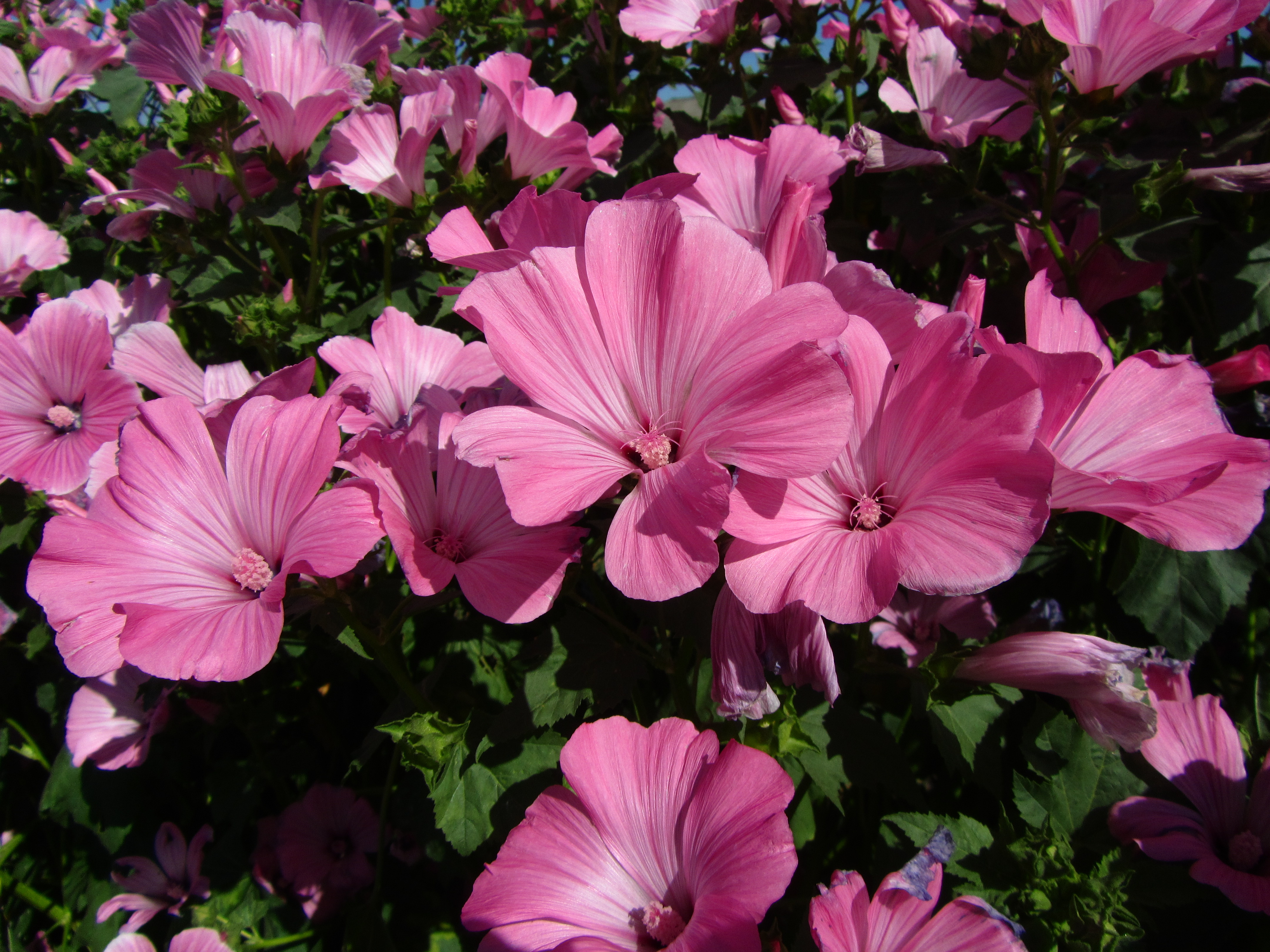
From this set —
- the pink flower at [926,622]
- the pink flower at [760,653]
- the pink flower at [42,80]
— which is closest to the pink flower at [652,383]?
the pink flower at [760,653]

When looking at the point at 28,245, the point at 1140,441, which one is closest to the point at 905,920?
the point at 1140,441

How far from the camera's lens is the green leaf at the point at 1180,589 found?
1.48 metres

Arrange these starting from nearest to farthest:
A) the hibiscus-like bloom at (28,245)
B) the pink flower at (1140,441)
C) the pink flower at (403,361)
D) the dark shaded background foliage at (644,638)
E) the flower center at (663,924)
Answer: the pink flower at (1140,441), the flower center at (663,924), the dark shaded background foliage at (644,638), the pink flower at (403,361), the hibiscus-like bloom at (28,245)

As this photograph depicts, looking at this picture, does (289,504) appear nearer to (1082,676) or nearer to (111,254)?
(1082,676)

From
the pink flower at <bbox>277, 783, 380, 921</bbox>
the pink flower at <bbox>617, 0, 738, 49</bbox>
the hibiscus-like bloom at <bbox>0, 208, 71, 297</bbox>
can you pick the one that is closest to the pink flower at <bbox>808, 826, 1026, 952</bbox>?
the pink flower at <bbox>277, 783, 380, 921</bbox>

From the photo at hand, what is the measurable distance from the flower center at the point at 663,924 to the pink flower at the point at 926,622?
65 centimetres

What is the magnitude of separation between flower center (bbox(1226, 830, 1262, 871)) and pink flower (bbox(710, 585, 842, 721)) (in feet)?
3.10

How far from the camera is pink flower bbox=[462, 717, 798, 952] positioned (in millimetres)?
919

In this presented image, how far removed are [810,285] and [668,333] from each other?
8.0 inches

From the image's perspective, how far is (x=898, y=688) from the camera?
1931 mm

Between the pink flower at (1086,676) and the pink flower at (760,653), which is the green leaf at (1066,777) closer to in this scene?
the pink flower at (1086,676)

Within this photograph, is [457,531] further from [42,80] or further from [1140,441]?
[42,80]

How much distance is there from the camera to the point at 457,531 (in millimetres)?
1155

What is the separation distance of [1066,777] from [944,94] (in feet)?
4.87
